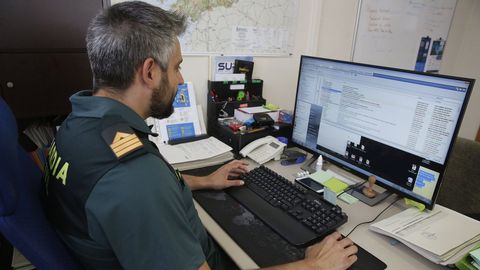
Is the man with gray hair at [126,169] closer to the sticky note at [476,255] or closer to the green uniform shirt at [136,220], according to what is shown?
the green uniform shirt at [136,220]

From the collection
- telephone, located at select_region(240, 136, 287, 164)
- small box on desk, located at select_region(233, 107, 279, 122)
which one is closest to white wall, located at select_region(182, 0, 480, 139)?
small box on desk, located at select_region(233, 107, 279, 122)

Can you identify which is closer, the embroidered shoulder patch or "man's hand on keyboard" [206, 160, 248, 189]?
the embroidered shoulder patch

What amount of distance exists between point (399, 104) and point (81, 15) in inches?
46.5

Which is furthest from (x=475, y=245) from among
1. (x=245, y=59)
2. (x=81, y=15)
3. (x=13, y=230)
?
(x=81, y=15)

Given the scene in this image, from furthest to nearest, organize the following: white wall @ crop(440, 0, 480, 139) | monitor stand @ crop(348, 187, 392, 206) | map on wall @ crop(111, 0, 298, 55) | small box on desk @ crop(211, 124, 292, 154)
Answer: white wall @ crop(440, 0, 480, 139) → map on wall @ crop(111, 0, 298, 55) → small box on desk @ crop(211, 124, 292, 154) → monitor stand @ crop(348, 187, 392, 206)

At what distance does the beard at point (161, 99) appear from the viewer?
795mm

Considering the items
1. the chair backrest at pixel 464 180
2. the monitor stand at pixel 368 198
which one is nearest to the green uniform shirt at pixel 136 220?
the monitor stand at pixel 368 198

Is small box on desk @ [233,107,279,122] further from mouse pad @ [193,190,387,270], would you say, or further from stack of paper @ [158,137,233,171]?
mouse pad @ [193,190,387,270]

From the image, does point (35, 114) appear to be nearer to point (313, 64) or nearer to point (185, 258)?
point (185, 258)

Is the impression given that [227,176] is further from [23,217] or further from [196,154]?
[23,217]

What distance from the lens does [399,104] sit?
3.27ft

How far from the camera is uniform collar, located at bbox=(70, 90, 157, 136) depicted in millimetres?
715

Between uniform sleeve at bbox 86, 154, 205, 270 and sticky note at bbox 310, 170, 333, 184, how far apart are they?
0.73m

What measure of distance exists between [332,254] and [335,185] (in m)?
0.44
